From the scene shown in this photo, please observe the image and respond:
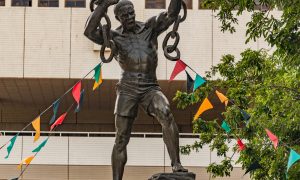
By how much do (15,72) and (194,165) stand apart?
6696mm

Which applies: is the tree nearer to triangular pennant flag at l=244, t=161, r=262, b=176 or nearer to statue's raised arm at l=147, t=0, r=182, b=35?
triangular pennant flag at l=244, t=161, r=262, b=176

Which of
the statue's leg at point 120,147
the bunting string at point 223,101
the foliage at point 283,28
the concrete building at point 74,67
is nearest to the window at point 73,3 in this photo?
the concrete building at point 74,67

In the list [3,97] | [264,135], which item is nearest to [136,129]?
[3,97]

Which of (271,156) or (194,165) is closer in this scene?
(271,156)

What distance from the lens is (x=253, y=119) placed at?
2139 cm

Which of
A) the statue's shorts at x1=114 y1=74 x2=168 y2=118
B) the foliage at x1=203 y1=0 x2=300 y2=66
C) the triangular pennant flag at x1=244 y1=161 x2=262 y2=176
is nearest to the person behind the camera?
the statue's shorts at x1=114 y1=74 x2=168 y2=118

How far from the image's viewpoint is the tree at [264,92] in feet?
62.3

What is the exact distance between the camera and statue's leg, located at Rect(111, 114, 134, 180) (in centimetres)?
1424

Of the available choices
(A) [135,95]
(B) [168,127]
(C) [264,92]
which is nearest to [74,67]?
(C) [264,92]

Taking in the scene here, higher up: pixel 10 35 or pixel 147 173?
pixel 10 35

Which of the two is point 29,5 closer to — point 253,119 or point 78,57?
point 78,57

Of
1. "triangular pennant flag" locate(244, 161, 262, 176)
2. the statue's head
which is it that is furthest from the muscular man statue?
"triangular pennant flag" locate(244, 161, 262, 176)

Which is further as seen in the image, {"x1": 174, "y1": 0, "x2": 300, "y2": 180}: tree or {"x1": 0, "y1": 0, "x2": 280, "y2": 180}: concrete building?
{"x1": 0, "y1": 0, "x2": 280, "y2": 180}: concrete building

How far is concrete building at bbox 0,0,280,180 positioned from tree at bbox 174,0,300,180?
9.86 metres
